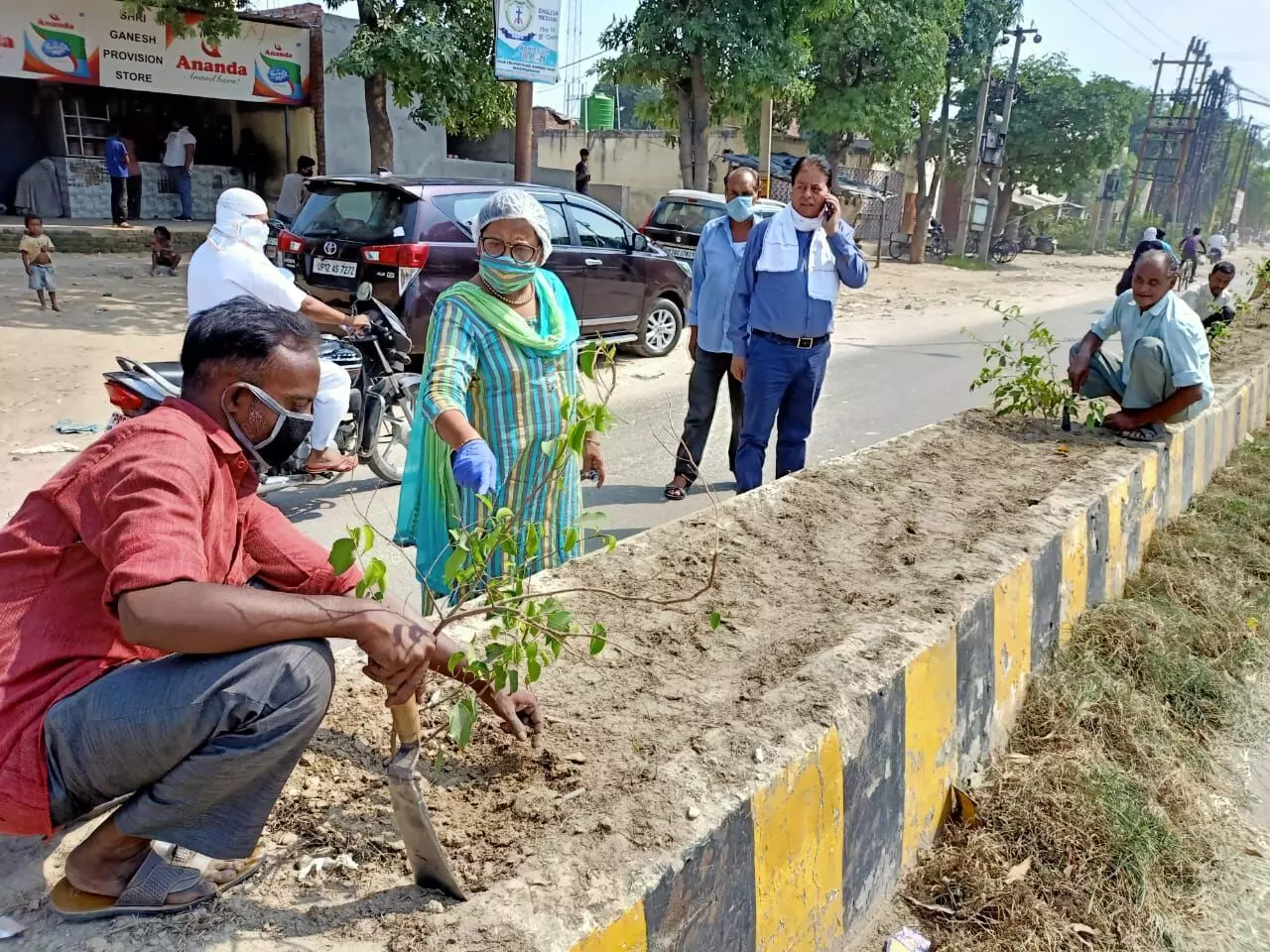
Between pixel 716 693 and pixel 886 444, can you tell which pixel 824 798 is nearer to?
pixel 716 693

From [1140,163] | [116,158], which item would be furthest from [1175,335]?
[1140,163]

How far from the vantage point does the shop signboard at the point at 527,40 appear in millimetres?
10562

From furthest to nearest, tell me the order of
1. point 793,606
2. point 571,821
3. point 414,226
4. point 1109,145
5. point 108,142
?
point 1109,145 → point 108,142 → point 414,226 → point 793,606 → point 571,821

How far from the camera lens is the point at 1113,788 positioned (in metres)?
2.68

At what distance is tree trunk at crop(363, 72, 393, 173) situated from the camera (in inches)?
465

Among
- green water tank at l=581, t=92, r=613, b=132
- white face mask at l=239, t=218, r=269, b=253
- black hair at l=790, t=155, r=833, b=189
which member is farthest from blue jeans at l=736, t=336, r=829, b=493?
green water tank at l=581, t=92, r=613, b=132

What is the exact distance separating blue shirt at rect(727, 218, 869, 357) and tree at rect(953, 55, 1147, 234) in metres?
32.9

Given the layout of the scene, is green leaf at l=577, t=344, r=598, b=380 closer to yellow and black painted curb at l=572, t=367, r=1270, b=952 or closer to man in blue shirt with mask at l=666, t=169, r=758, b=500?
yellow and black painted curb at l=572, t=367, r=1270, b=952

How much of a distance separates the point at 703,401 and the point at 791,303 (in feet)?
4.24

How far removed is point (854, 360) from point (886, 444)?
6.17 meters

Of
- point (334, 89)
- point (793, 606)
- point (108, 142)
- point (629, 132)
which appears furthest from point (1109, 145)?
point (793, 606)

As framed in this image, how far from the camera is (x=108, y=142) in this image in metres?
15.2

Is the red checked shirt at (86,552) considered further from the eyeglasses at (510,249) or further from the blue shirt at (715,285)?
the blue shirt at (715,285)

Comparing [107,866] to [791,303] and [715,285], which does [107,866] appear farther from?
[715,285]
